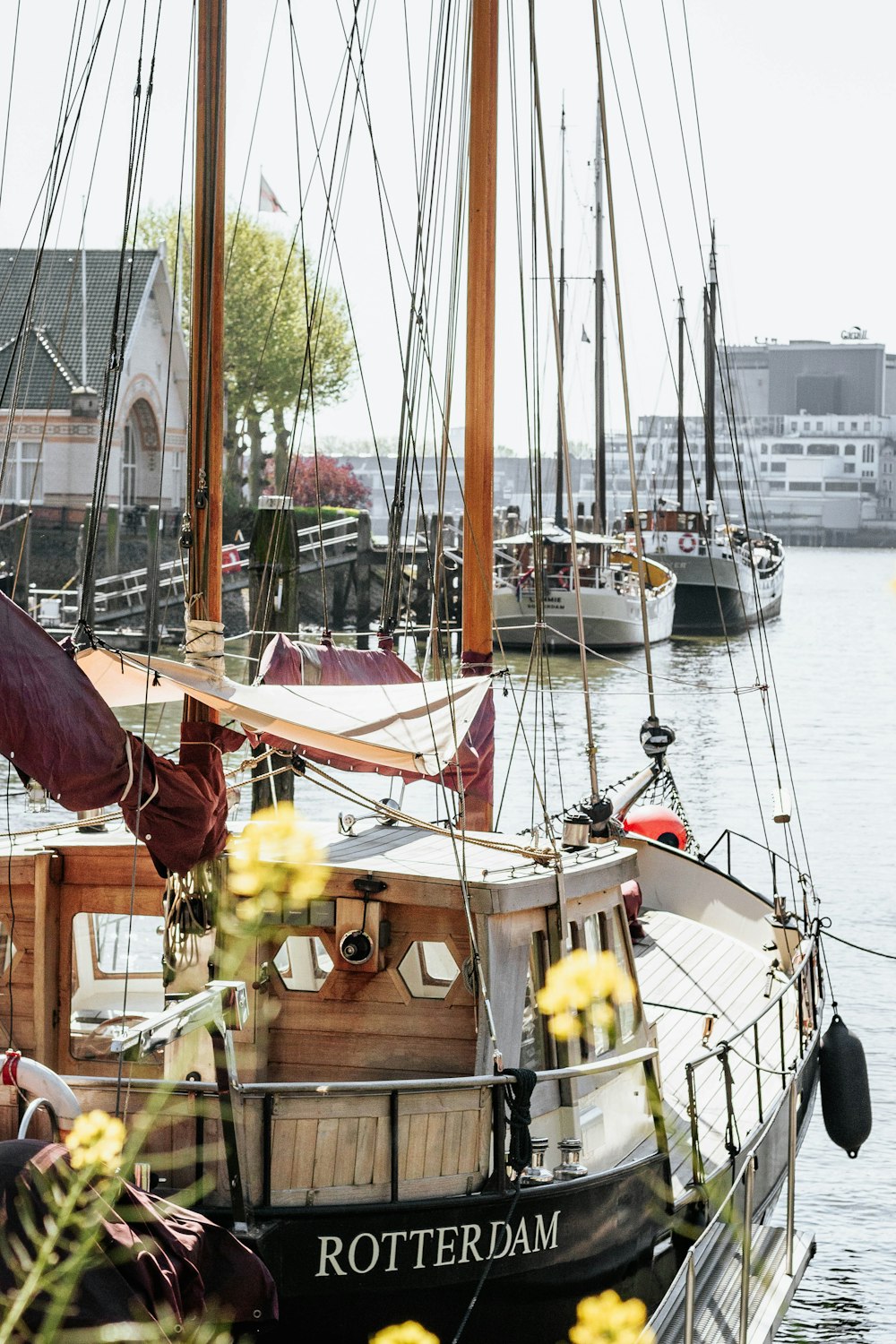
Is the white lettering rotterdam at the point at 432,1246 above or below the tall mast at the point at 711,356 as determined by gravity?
below

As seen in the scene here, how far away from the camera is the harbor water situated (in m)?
13.0

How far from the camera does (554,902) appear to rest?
8.80 meters

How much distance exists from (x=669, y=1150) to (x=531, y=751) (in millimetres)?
2414

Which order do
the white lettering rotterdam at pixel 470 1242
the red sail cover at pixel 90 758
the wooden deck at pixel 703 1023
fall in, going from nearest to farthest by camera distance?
the red sail cover at pixel 90 758 → the white lettering rotterdam at pixel 470 1242 → the wooden deck at pixel 703 1023

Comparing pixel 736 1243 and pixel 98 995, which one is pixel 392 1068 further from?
pixel 736 1243

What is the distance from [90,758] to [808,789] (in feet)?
81.6

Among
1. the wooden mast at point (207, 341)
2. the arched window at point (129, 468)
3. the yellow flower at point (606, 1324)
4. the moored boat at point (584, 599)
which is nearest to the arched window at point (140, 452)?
the arched window at point (129, 468)

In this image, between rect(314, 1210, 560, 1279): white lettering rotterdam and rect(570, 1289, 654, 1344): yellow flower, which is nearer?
rect(314, 1210, 560, 1279): white lettering rotterdam

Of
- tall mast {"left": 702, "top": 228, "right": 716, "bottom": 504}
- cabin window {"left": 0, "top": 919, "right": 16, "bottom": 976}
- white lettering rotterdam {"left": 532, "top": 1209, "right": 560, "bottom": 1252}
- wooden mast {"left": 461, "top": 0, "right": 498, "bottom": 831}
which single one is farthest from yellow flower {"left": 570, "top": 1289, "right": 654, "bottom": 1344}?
tall mast {"left": 702, "top": 228, "right": 716, "bottom": 504}

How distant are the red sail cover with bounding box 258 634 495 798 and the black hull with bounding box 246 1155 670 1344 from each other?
9.73 feet

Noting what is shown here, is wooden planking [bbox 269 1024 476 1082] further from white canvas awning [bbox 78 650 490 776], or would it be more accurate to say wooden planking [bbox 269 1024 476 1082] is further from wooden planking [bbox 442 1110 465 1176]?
white canvas awning [bbox 78 650 490 776]

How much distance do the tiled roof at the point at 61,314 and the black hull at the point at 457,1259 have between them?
150 feet

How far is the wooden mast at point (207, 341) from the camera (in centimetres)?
862

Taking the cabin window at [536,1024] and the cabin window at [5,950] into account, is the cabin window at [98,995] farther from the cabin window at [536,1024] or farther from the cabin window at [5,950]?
the cabin window at [536,1024]
